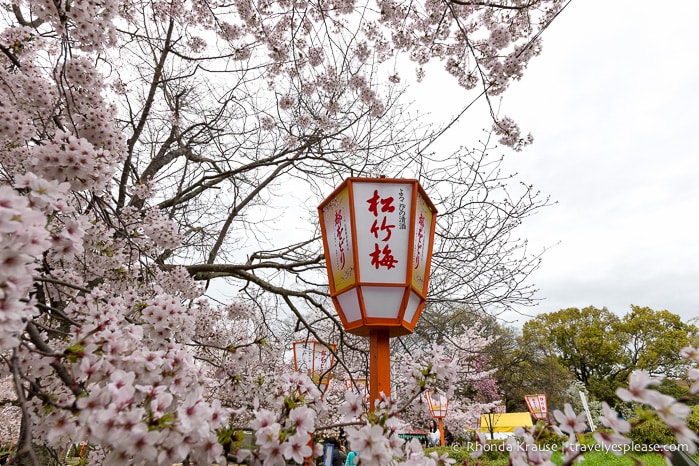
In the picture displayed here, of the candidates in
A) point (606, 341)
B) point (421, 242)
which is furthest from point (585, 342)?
point (421, 242)

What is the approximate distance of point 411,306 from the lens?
2.02 metres

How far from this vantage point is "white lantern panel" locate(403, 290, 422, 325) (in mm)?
1960

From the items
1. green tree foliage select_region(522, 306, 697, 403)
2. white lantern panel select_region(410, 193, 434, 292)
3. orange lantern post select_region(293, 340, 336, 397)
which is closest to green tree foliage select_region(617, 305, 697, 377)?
green tree foliage select_region(522, 306, 697, 403)

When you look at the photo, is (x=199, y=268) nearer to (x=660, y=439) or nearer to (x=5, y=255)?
(x=5, y=255)

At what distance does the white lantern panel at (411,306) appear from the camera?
1.96 m

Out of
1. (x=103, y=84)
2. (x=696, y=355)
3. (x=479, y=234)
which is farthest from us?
(x=479, y=234)

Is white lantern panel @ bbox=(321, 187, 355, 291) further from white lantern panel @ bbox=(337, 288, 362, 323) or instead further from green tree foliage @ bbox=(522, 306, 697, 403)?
green tree foliage @ bbox=(522, 306, 697, 403)

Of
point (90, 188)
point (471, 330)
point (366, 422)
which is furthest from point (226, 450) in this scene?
point (471, 330)

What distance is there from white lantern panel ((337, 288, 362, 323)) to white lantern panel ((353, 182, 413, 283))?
111 mm

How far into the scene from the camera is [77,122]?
2.11m

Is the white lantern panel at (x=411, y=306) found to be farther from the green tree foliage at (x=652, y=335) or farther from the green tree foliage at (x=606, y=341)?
the green tree foliage at (x=652, y=335)

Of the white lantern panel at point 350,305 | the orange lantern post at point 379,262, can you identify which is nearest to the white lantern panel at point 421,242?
the orange lantern post at point 379,262

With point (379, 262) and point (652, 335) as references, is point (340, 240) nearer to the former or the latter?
point (379, 262)

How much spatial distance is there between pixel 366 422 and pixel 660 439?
28.2 feet
